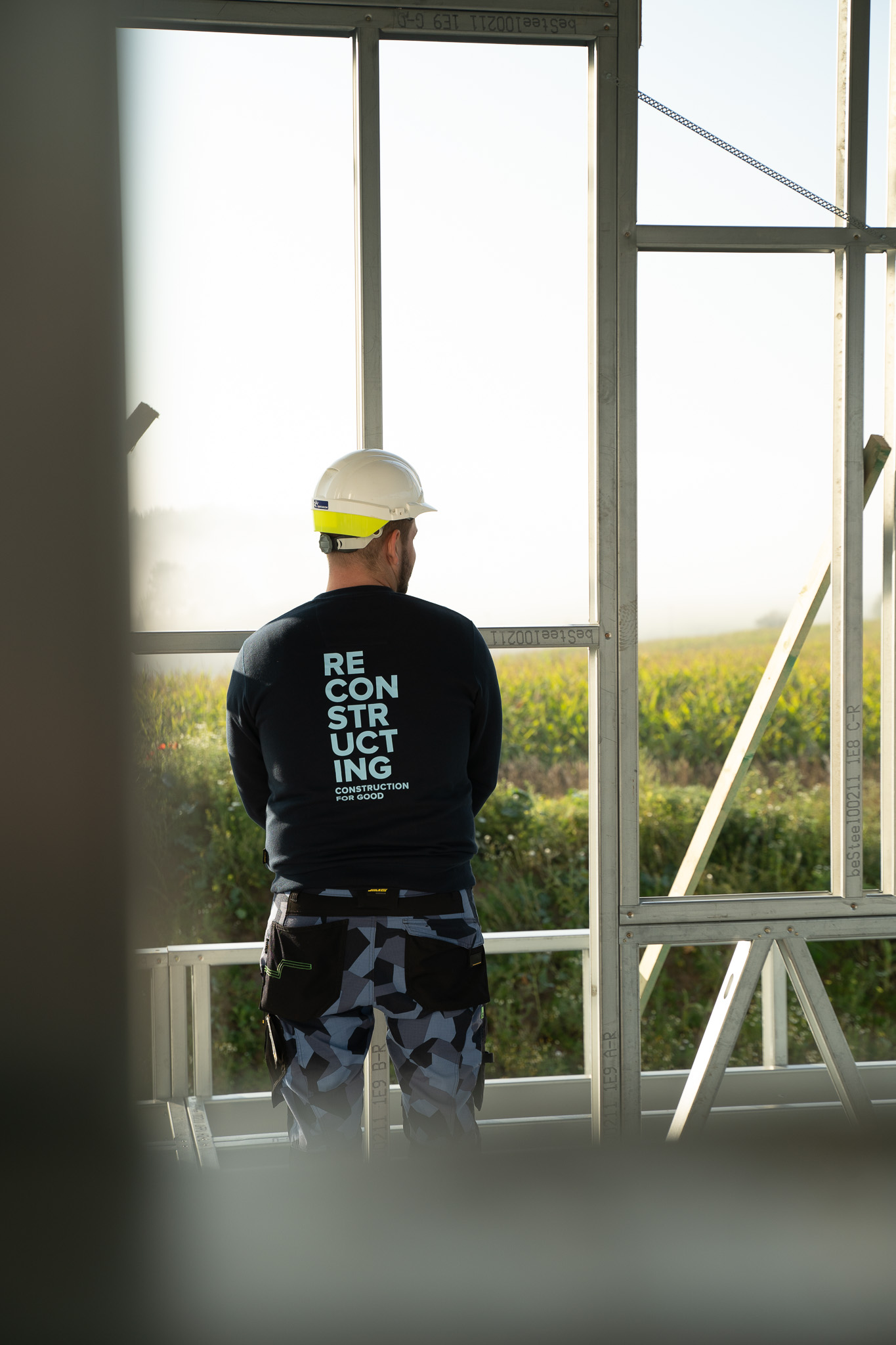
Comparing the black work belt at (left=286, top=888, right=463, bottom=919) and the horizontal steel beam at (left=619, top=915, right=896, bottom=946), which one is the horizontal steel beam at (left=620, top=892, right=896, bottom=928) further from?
the black work belt at (left=286, top=888, right=463, bottom=919)

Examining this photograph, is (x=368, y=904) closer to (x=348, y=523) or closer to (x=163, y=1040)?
(x=348, y=523)

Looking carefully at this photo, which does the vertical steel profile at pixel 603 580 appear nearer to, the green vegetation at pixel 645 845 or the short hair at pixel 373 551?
the short hair at pixel 373 551

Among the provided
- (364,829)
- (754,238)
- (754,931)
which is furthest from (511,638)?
(754,238)

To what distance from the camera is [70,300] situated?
0.21 meters

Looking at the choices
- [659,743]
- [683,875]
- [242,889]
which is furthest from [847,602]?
[659,743]

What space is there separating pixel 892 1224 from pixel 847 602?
202cm

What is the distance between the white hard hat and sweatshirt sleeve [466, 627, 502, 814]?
254mm

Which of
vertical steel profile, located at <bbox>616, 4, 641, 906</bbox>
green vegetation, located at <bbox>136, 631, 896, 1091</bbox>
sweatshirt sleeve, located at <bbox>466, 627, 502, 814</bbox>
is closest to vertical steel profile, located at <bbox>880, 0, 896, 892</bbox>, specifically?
vertical steel profile, located at <bbox>616, 4, 641, 906</bbox>

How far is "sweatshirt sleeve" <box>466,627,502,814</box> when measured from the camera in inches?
69.0

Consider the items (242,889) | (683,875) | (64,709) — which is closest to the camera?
(64,709)

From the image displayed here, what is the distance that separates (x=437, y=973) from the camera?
1.74 m

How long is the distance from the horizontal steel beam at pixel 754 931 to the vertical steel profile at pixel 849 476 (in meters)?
0.07

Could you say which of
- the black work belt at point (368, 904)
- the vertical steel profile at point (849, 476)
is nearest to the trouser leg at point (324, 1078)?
the black work belt at point (368, 904)

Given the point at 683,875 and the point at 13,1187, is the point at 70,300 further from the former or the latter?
the point at 683,875
